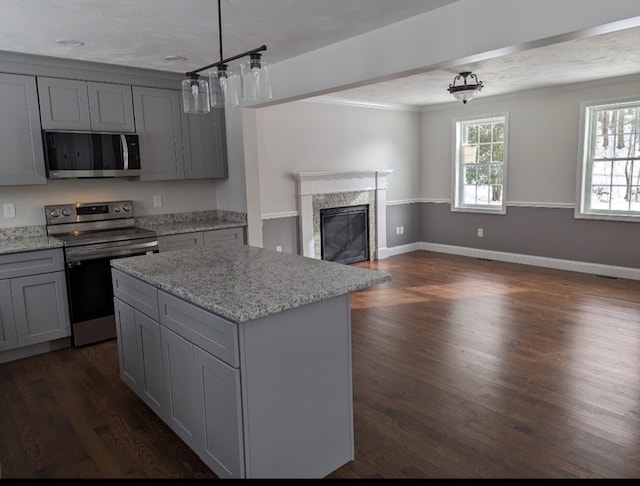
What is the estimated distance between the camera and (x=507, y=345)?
358cm

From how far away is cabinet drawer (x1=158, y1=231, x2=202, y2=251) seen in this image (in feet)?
13.7

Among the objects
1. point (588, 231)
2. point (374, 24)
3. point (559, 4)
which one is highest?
point (374, 24)

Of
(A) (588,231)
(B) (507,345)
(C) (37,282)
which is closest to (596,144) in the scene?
(A) (588,231)

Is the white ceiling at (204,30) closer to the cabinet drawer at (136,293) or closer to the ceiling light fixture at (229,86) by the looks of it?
the ceiling light fixture at (229,86)

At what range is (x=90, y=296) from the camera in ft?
12.4

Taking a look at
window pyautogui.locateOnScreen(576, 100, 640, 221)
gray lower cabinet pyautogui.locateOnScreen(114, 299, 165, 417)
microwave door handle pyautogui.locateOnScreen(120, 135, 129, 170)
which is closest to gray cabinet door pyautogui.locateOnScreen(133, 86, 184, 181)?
microwave door handle pyautogui.locateOnScreen(120, 135, 129, 170)

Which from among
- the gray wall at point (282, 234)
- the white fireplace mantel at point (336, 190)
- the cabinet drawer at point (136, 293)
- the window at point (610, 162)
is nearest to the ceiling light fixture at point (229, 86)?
the cabinet drawer at point (136, 293)

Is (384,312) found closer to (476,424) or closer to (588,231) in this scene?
(476,424)

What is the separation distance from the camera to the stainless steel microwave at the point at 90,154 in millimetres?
3768

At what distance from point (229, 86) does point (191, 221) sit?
9.48ft

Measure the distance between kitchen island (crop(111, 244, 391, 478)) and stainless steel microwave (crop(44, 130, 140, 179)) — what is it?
76.6 inches

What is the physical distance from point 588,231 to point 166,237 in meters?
5.14

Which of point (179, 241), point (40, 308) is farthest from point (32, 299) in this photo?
point (179, 241)

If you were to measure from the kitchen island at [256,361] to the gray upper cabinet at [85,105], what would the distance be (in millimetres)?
2173
